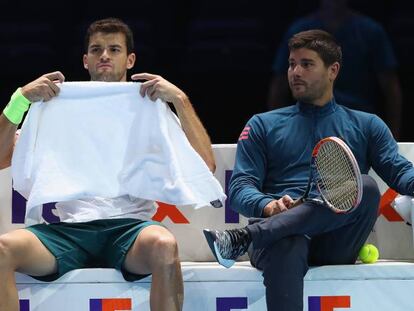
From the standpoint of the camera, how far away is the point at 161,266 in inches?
158

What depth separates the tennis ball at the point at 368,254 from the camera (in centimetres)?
436

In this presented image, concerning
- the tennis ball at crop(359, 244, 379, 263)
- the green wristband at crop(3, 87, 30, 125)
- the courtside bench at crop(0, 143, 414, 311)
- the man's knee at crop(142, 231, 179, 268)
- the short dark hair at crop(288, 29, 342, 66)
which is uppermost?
the short dark hair at crop(288, 29, 342, 66)

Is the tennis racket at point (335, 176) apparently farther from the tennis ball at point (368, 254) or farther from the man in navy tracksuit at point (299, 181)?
the tennis ball at point (368, 254)

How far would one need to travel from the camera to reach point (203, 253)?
4.73 meters

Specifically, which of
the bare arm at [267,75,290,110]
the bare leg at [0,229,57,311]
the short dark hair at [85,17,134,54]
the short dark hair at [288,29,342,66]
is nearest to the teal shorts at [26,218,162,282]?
the bare leg at [0,229,57,311]

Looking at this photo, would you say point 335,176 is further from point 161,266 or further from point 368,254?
point 161,266

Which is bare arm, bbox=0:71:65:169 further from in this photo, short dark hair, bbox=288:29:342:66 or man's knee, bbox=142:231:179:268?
short dark hair, bbox=288:29:342:66

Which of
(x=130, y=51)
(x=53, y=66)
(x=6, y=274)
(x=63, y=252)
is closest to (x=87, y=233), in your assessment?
(x=63, y=252)

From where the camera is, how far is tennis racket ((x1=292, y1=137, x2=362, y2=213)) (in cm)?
398

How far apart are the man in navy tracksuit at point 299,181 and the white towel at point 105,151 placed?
9.0 inches

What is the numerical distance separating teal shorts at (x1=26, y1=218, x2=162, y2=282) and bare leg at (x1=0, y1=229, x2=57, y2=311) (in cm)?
4

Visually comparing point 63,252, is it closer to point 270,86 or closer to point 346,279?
point 346,279

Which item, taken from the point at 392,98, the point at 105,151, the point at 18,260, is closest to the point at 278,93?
the point at 392,98

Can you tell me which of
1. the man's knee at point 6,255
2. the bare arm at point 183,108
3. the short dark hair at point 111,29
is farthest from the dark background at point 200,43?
the man's knee at point 6,255
